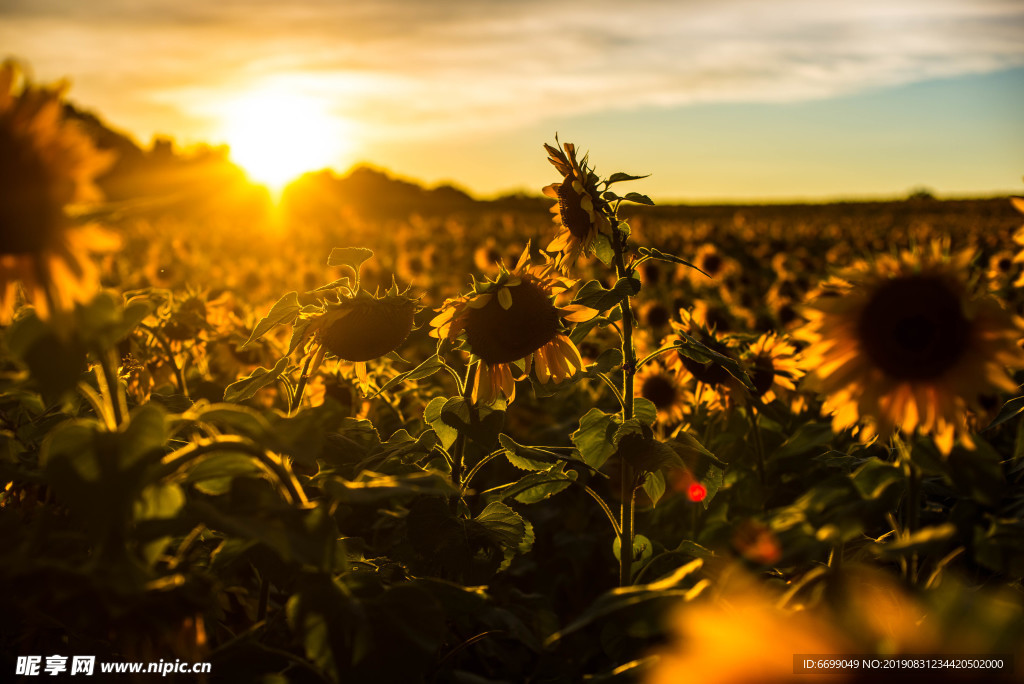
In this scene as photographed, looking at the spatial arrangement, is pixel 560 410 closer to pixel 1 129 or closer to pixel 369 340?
pixel 369 340

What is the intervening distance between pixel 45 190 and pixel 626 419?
1519mm

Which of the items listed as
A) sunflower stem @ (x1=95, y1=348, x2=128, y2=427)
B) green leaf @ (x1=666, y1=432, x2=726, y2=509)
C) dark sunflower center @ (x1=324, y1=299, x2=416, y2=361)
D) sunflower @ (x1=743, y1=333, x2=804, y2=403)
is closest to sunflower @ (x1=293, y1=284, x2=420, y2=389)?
dark sunflower center @ (x1=324, y1=299, x2=416, y2=361)

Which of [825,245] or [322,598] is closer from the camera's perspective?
[322,598]

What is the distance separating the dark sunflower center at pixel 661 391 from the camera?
4215 mm

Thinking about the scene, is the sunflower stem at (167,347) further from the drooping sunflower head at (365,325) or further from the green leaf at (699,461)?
the green leaf at (699,461)

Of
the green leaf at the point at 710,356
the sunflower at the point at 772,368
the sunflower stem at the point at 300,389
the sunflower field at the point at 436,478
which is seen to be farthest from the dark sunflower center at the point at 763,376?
the sunflower stem at the point at 300,389

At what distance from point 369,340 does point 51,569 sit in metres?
1.00

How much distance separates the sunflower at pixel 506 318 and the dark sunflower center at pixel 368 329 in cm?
15

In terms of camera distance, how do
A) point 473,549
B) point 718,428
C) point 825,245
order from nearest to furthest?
point 473,549 → point 718,428 → point 825,245

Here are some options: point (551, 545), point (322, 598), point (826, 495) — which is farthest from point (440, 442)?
point (551, 545)

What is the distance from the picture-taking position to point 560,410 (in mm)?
5281

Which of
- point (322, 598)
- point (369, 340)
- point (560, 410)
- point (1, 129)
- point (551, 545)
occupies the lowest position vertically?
point (551, 545)

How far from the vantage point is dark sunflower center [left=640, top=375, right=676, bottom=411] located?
4215 mm

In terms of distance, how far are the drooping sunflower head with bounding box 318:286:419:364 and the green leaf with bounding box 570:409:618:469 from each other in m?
0.57
